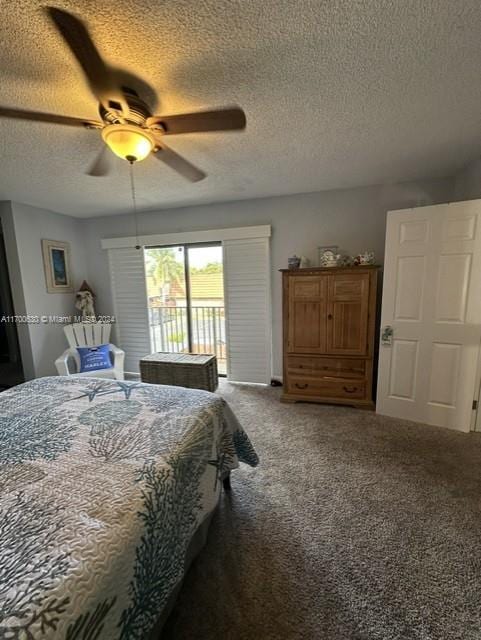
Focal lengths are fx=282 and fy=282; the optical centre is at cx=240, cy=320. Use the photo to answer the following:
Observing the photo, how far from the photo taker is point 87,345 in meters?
3.73

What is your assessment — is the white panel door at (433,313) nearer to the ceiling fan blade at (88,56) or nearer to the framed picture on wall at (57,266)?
the ceiling fan blade at (88,56)

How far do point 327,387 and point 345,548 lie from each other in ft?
5.51

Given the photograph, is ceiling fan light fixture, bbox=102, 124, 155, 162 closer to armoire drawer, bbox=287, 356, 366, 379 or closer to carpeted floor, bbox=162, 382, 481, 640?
carpeted floor, bbox=162, 382, 481, 640

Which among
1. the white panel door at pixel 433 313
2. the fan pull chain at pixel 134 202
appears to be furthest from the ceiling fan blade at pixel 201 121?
the white panel door at pixel 433 313

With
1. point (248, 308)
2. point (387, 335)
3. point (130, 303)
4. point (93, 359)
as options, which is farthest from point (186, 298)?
point (387, 335)

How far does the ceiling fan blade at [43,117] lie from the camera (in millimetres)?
1359

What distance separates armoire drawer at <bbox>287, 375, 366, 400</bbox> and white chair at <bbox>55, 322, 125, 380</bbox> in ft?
6.63

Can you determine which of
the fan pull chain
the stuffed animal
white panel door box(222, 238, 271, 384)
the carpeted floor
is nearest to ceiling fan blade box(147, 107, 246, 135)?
the fan pull chain

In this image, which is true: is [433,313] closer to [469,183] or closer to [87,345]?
[469,183]

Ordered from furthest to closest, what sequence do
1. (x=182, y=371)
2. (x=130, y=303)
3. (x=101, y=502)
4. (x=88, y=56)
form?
1. (x=130, y=303)
2. (x=182, y=371)
3. (x=88, y=56)
4. (x=101, y=502)

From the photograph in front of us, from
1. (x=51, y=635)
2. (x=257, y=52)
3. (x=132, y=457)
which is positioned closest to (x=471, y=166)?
(x=257, y=52)

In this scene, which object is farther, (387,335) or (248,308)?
(248,308)

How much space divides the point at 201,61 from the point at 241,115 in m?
0.29

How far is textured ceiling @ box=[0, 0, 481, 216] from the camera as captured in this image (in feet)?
3.53
